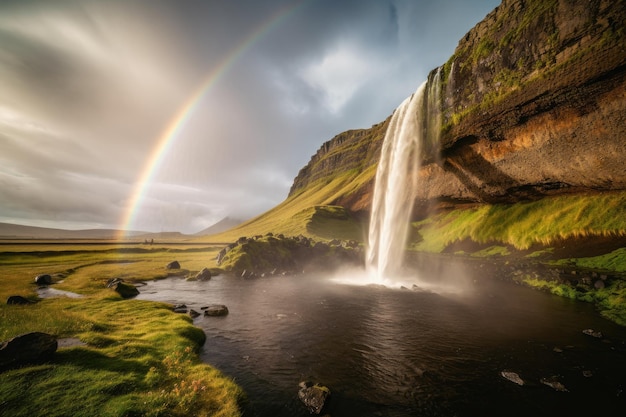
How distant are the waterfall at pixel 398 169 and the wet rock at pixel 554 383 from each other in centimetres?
3561

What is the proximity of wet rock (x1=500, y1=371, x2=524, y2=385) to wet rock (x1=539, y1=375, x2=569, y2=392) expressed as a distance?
956 millimetres

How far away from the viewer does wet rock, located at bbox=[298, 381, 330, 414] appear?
1008 cm

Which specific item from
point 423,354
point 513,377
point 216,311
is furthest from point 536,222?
point 216,311

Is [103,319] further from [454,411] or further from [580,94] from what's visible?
[580,94]

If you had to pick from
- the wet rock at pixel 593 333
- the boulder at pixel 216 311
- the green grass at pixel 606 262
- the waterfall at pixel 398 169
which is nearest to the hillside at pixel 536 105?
the waterfall at pixel 398 169

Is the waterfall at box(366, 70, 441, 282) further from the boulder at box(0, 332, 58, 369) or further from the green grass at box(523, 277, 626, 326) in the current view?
the boulder at box(0, 332, 58, 369)

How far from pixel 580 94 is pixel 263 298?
4902cm

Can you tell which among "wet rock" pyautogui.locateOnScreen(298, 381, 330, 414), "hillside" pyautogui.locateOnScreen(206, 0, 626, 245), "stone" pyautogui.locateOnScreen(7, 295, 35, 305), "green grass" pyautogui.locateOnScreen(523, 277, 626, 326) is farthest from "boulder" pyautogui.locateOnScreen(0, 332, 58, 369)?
"hillside" pyautogui.locateOnScreen(206, 0, 626, 245)

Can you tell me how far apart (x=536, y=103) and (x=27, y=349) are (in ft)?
193

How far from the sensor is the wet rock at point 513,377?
1172 cm

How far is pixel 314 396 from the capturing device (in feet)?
34.4

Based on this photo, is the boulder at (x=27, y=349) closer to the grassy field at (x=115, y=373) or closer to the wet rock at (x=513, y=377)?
the grassy field at (x=115, y=373)

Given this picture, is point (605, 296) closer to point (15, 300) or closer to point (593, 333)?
point (593, 333)

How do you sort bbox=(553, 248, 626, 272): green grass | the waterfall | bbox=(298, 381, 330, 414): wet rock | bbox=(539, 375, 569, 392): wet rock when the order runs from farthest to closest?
the waterfall
bbox=(553, 248, 626, 272): green grass
bbox=(539, 375, 569, 392): wet rock
bbox=(298, 381, 330, 414): wet rock
